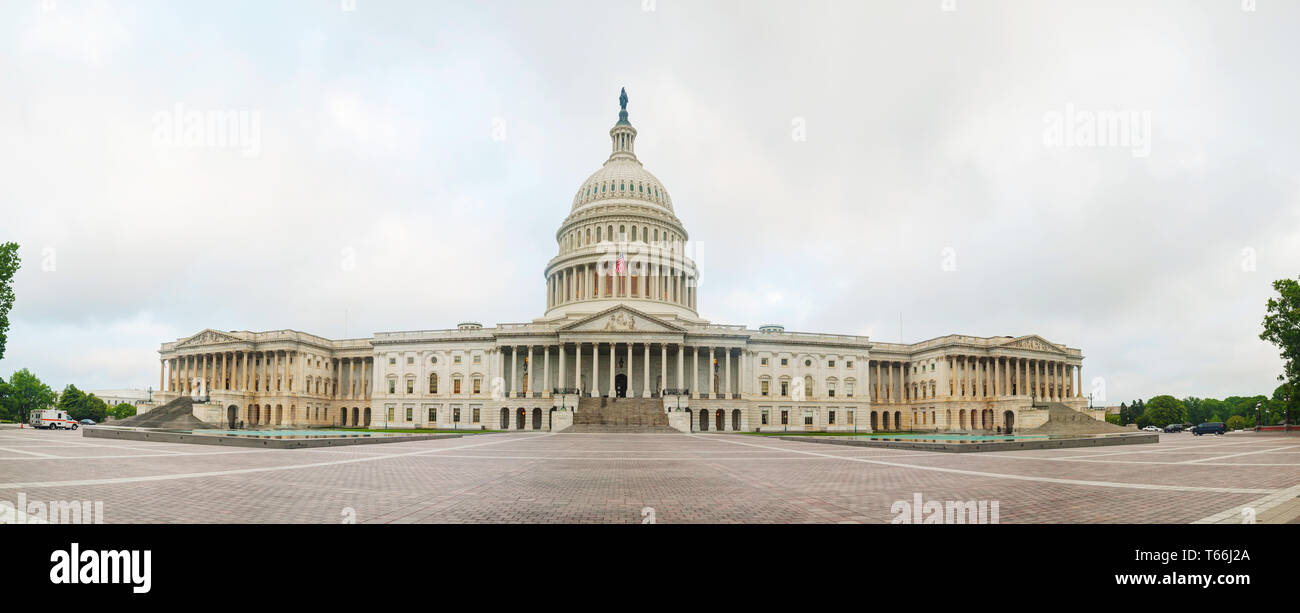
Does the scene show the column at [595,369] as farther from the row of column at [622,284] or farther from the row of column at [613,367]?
the row of column at [622,284]

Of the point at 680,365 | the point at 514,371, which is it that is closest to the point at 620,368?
the point at 680,365

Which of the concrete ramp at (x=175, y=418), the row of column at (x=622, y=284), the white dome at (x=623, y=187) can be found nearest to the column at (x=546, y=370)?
the row of column at (x=622, y=284)

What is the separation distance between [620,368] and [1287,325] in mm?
71910

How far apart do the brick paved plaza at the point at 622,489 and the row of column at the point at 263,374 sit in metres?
77.2

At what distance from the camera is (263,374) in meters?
95.5

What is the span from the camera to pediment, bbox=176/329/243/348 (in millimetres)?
97000

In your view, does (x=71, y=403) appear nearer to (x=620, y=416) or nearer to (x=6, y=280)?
(x=6, y=280)

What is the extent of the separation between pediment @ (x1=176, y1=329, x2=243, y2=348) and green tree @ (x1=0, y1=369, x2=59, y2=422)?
30.8 m

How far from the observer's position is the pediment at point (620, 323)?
83.8 metres

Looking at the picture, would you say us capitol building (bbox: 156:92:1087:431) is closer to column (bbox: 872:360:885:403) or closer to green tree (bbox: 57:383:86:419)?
column (bbox: 872:360:885:403)

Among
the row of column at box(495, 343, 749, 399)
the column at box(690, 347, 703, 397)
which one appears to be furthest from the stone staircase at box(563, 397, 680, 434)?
the row of column at box(495, 343, 749, 399)

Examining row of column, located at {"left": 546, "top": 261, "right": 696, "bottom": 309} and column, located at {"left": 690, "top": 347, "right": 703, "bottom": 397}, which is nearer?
column, located at {"left": 690, "top": 347, "right": 703, "bottom": 397}
